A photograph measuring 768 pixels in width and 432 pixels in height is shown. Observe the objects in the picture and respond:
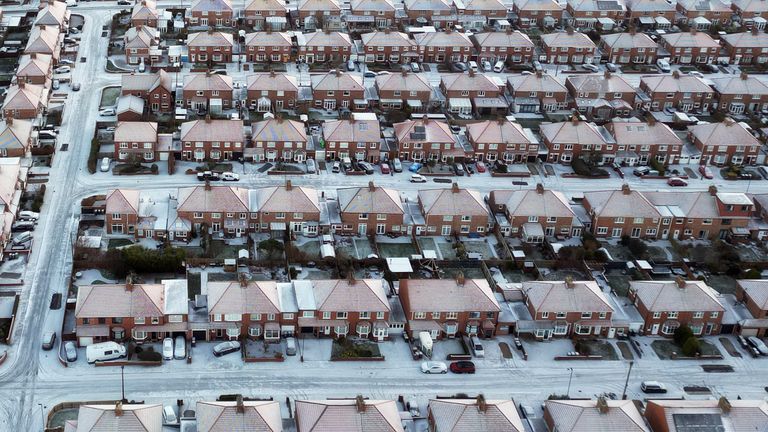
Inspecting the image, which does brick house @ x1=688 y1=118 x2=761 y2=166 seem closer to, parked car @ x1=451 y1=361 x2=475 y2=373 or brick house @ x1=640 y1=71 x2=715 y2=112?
brick house @ x1=640 y1=71 x2=715 y2=112

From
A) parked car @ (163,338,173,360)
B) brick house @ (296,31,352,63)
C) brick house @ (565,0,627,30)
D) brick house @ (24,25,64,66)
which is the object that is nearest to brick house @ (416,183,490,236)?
parked car @ (163,338,173,360)

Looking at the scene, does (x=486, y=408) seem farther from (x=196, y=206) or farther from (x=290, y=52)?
(x=290, y=52)

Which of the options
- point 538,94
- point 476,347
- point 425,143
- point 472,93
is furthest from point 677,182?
point 476,347

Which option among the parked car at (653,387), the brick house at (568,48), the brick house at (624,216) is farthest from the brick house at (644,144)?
the parked car at (653,387)

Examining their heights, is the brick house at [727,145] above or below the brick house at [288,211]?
above

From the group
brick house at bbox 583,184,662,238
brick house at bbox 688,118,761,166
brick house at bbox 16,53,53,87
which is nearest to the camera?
brick house at bbox 583,184,662,238

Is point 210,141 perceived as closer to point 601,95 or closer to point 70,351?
point 70,351

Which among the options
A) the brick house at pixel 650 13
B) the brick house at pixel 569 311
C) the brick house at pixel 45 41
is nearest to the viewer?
the brick house at pixel 569 311

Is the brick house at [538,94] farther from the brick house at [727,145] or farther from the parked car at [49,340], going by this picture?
the parked car at [49,340]

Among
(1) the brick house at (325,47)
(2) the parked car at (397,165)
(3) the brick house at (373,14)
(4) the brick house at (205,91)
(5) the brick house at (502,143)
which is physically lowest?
(2) the parked car at (397,165)
